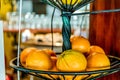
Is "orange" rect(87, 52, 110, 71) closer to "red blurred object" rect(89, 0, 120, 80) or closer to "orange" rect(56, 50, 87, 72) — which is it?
"orange" rect(56, 50, 87, 72)

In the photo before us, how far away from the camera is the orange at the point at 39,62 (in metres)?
0.53

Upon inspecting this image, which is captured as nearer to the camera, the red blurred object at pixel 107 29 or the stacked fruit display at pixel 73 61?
the stacked fruit display at pixel 73 61

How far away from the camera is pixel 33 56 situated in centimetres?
54

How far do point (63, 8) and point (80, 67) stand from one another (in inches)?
5.0

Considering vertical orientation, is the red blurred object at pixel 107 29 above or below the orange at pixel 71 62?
above

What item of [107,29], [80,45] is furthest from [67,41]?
[107,29]

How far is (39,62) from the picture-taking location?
0.53m

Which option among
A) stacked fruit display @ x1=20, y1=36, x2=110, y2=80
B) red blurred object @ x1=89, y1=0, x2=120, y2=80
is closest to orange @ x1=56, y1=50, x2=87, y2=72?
stacked fruit display @ x1=20, y1=36, x2=110, y2=80

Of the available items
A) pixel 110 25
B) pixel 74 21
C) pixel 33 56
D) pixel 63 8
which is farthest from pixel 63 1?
pixel 74 21

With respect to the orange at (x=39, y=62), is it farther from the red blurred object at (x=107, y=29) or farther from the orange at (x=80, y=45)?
Answer: the red blurred object at (x=107, y=29)

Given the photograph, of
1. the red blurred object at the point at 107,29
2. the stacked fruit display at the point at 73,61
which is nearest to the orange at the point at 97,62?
the stacked fruit display at the point at 73,61

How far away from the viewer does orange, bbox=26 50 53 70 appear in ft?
1.74

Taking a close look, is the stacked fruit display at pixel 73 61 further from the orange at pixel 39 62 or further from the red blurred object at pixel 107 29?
the red blurred object at pixel 107 29

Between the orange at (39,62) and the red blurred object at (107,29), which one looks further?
the red blurred object at (107,29)
